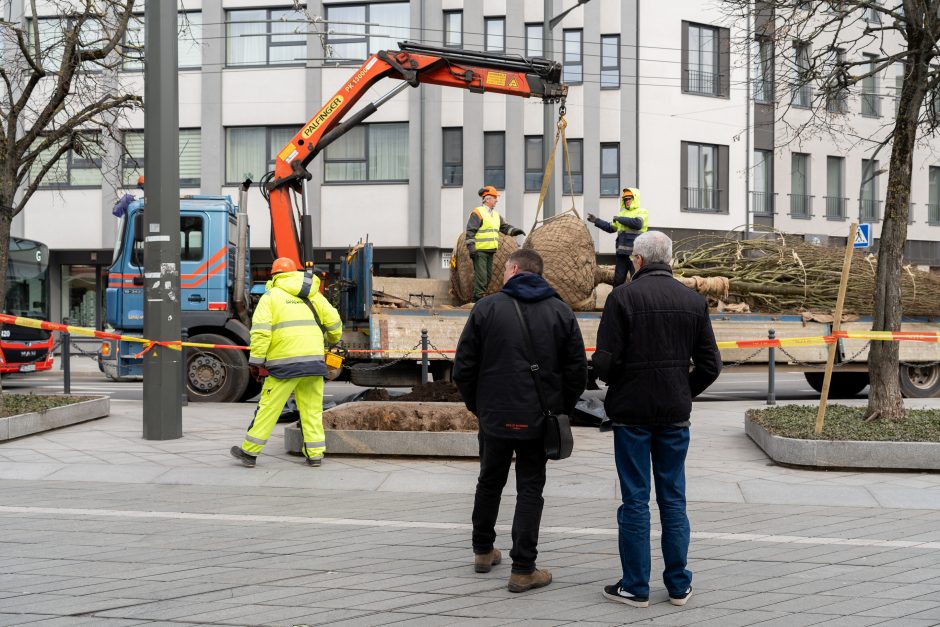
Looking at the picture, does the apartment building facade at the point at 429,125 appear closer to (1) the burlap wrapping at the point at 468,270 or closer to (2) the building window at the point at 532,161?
(2) the building window at the point at 532,161

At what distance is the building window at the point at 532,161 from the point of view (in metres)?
27.3

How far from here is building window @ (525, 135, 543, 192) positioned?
2730 cm

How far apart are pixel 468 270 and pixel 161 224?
4665mm

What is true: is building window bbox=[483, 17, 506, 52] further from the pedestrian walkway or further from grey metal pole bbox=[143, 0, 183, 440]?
the pedestrian walkway

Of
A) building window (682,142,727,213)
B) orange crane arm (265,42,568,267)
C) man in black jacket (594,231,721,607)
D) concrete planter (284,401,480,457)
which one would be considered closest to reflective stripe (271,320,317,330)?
concrete planter (284,401,480,457)

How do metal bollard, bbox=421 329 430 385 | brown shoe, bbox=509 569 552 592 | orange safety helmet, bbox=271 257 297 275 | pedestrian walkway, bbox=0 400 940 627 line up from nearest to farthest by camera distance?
1. pedestrian walkway, bbox=0 400 940 627
2. brown shoe, bbox=509 569 552 592
3. orange safety helmet, bbox=271 257 297 275
4. metal bollard, bbox=421 329 430 385

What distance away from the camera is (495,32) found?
2766 centimetres

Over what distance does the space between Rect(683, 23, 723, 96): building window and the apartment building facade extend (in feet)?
0.16

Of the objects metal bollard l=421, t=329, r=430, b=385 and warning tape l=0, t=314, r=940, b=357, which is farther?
metal bollard l=421, t=329, r=430, b=385

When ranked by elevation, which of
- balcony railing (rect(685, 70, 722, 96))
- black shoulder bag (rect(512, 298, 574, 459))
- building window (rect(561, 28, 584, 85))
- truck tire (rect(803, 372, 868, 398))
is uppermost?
building window (rect(561, 28, 584, 85))

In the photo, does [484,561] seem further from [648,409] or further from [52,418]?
[52,418]

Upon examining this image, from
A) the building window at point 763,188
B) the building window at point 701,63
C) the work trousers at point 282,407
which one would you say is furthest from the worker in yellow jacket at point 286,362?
the building window at point 763,188

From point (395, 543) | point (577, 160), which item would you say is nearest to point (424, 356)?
point (395, 543)

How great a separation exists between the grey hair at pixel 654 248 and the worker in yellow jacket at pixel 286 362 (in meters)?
4.09
